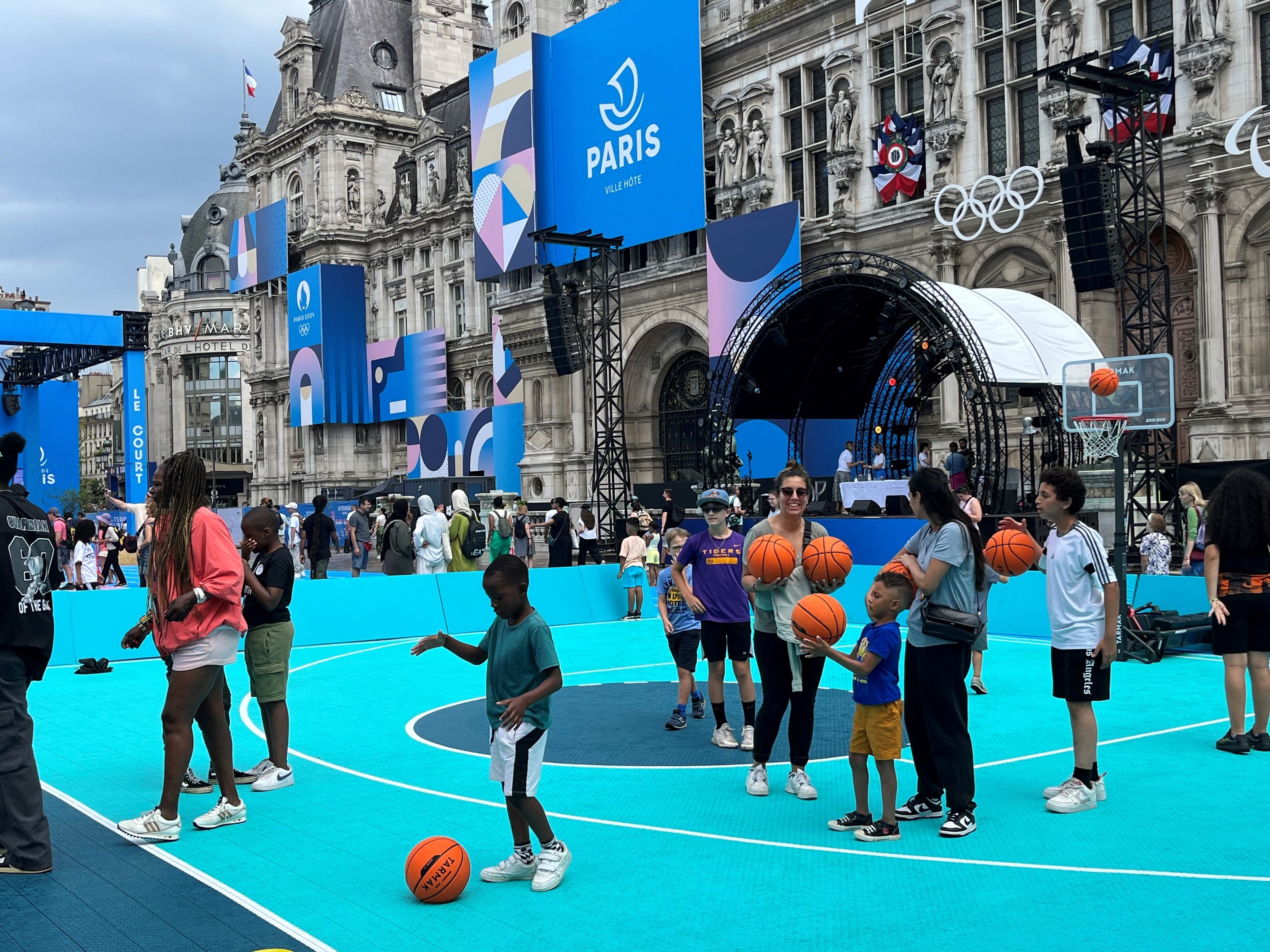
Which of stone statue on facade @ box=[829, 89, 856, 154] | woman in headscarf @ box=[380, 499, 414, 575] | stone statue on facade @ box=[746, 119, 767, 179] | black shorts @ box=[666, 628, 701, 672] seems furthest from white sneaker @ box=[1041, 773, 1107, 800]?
stone statue on facade @ box=[746, 119, 767, 179]

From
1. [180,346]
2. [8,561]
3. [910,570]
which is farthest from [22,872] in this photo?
[180,346]

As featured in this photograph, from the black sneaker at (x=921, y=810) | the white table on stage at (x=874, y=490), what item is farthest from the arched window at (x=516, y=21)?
the black sneaker at (x=921, y=810)

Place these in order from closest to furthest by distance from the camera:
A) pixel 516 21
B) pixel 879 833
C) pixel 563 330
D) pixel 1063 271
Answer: pixel 879 833 → pixel 1063 271 → pixel 563 330 → pixel 516 21

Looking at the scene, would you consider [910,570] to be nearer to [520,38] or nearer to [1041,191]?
[1041,191]

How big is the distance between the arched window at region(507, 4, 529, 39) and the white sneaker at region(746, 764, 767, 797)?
39.3 metres

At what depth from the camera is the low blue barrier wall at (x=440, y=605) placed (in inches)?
642

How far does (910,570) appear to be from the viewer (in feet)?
23.5

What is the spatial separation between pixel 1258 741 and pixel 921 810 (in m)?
3.40

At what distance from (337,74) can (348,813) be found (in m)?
60.4

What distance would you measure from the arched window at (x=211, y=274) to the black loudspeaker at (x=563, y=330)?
276 feet

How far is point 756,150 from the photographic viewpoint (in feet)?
113

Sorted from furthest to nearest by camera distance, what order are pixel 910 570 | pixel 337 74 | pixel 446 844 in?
pixel 337 74 → pixel 910 570 → pixel 446 844

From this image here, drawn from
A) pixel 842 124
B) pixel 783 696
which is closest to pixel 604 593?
pixel 783 696

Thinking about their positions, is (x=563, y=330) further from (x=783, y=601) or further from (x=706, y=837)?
(x=706, y=837)
